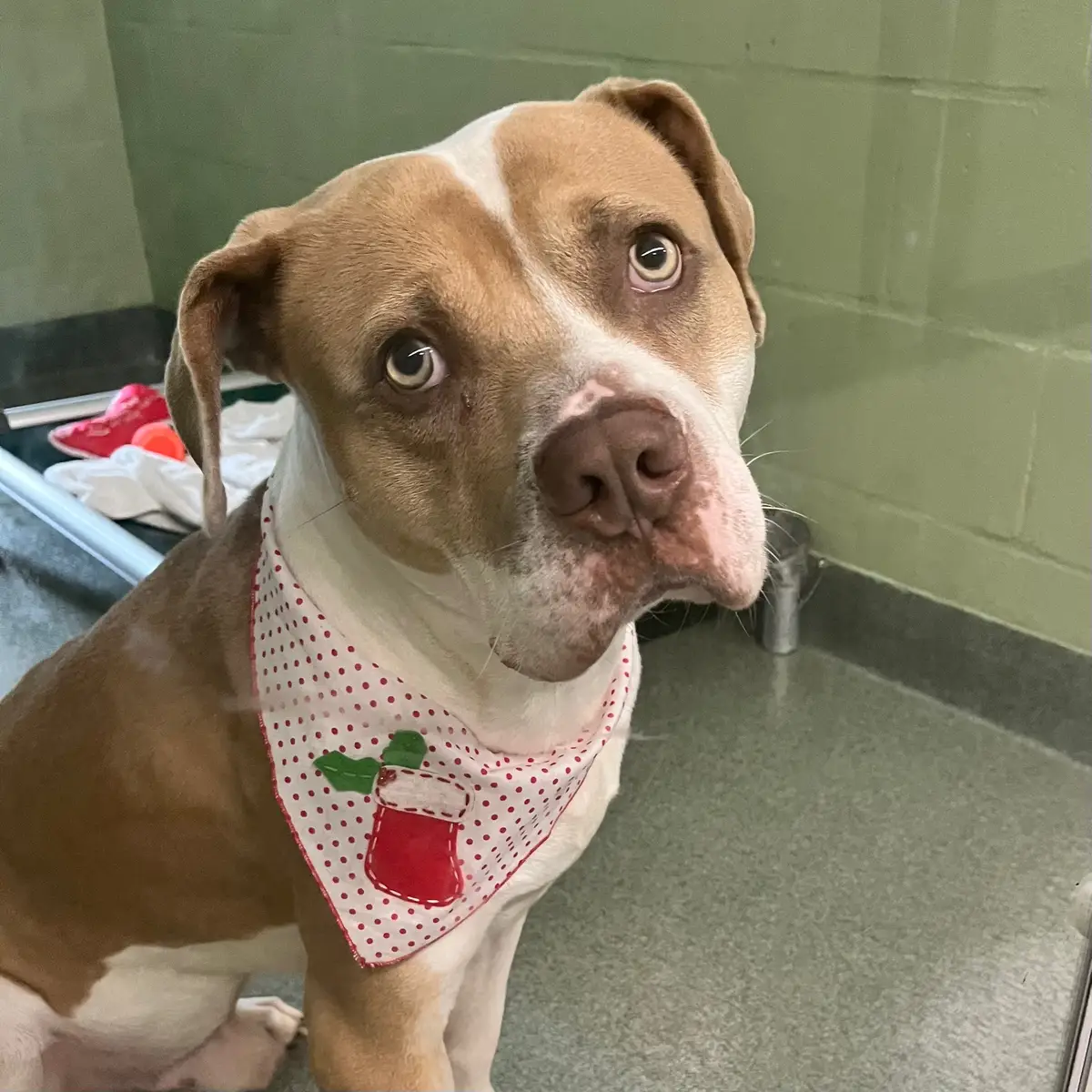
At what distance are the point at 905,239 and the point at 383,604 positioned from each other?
4.09ft

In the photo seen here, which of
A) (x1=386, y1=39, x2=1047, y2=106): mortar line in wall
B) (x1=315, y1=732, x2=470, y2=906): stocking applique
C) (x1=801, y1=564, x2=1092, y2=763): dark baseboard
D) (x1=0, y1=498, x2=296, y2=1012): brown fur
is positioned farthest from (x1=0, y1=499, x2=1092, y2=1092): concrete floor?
(x1=386, y1=39, x2=1047, y2=106): mortar line in wall

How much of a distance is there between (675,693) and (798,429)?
54 cm

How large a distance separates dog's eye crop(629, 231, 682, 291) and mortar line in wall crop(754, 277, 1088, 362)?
1.01 m

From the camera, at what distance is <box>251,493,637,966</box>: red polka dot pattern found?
1109mm

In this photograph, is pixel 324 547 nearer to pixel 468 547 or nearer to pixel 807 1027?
pixel 468 547

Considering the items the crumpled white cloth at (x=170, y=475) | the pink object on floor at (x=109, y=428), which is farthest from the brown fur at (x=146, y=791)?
the pink object on floor at (x=109, y=428)

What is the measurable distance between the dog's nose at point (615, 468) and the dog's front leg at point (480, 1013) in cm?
62

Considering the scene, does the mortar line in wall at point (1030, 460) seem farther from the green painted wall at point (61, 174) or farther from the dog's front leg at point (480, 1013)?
the green painted wall at point (61, 174)

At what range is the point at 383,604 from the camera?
111cm

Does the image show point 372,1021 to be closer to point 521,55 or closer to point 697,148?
point 697,148

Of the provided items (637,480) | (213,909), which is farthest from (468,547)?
(213,909)

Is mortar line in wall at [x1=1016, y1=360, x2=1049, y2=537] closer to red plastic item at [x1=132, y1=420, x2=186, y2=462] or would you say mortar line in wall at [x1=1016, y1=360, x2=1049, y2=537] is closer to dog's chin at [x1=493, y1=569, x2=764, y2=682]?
dog's chin at [x1=493, y1=569, x2=764, y2=682]

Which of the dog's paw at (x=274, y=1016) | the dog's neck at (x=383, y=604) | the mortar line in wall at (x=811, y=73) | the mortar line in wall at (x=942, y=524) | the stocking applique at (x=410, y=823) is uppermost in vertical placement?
the mortar line in wall at (x=811, y=73)

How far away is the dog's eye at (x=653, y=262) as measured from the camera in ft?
3.34
